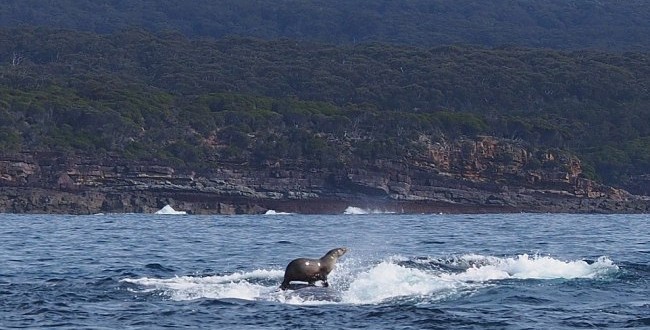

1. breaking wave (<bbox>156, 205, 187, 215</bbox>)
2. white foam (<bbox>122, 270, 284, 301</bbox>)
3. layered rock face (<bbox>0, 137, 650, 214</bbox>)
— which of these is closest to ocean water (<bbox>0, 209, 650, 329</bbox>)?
white foam (<bbox>122, 270, 284, 301</bbox>)

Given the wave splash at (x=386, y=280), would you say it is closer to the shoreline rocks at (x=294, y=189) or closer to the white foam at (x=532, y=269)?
the white foam at (x=532, y=269)

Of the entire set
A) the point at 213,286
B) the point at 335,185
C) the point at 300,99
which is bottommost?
the point at 213,286

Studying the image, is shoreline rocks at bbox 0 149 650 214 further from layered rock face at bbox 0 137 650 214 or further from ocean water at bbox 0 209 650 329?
ocean water at bbox 0 209 650 329

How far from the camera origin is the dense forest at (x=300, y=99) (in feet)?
362

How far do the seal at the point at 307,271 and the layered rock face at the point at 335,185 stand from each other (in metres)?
64.5

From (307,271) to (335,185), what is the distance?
76.4m

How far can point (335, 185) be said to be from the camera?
10775 centimetres

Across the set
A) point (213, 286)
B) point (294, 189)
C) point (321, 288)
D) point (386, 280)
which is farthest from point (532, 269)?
point (294, 189)

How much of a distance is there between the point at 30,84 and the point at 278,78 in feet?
116

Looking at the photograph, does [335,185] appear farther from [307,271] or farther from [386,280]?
[307,271]

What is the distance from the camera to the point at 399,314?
27.6m

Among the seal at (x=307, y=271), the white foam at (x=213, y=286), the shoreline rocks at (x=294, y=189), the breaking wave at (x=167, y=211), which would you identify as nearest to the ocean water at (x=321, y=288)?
the white foam at (x=213, y=286)

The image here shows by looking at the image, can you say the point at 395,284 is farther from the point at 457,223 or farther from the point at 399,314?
the point at 457,223

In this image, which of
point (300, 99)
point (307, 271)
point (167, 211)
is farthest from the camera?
point (300, 99)
